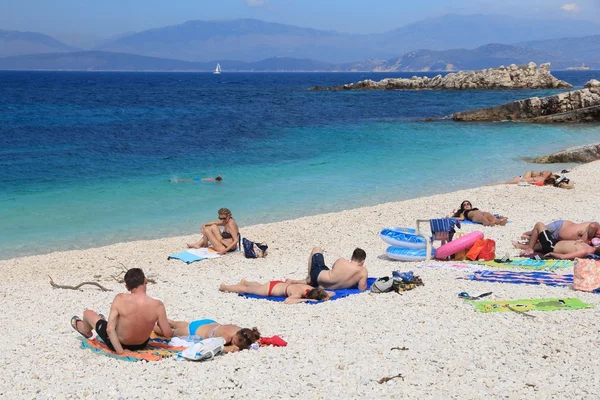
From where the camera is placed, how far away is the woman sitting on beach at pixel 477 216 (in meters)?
14.0

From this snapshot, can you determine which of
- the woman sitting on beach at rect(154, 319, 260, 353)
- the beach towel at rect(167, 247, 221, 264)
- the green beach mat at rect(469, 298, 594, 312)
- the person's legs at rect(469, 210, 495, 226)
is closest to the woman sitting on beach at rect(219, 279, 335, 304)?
the woman sitting on beach at rect(154, 319, 260, 353)

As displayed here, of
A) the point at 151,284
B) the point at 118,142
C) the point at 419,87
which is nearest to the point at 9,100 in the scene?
the point at 118,142

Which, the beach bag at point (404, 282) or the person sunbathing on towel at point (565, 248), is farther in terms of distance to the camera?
the person sunbathing on towel at point (565, 248)

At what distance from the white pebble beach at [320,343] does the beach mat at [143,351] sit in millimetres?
102

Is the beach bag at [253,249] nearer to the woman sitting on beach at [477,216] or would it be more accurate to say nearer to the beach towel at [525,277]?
the beach towel at [525,277]

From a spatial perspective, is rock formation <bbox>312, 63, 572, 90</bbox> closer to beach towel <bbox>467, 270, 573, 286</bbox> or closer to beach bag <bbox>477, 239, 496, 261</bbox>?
beach bag <bbox>477, 239, 496, 261</bbox>

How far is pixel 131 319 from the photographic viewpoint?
22.4 ft

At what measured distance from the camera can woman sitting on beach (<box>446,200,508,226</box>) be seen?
13977 millimetres

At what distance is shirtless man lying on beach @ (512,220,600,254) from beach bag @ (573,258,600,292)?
78.2 inches

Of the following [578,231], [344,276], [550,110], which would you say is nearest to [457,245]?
[578,231]

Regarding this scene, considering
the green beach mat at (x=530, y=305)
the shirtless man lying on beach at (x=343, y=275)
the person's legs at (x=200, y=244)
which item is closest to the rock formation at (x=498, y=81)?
the person's legs at (x=200, y=244)

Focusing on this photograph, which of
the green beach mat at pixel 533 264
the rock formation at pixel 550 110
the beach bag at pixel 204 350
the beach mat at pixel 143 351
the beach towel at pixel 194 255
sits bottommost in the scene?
the beach towel at pixel 194 255

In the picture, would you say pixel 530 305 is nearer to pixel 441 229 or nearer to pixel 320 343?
pixel 320 343

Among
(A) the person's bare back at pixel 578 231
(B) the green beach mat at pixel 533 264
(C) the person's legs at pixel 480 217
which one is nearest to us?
(B) the green beach mat at pixel 533 264
